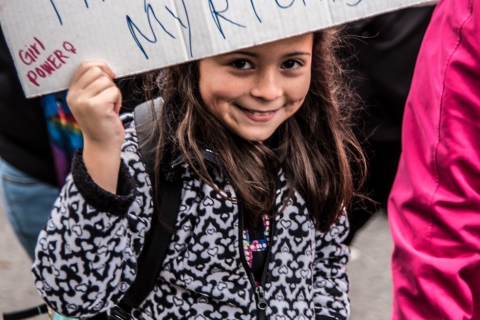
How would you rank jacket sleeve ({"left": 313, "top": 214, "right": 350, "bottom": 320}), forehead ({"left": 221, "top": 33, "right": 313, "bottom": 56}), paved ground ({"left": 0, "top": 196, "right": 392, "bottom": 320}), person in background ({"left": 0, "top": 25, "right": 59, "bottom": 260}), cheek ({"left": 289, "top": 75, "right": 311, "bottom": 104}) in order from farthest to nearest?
paved ground ({"left": 0, "top": 196, "right": 392, "bottom": 320}), person in background ({"left": 0, "top": 25, "right": 59, "bottom": 260}), jacket sleeve ({"left": 313, "top": 214, "right": 350, "bottom": 320}), cheek ({"left": 289, "top": 75, "right": 311, "bottom": 104}), forehead ({"left": 221, "top": 33, "right": 313, "bottom": 56})

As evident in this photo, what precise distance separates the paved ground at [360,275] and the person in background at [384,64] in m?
1.11

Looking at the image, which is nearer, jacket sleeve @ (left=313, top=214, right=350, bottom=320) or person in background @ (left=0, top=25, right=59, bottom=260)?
jacket sleeve @ (left=313, top=214, right=350, bottom=320)

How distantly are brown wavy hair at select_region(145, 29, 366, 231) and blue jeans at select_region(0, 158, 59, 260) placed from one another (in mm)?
619

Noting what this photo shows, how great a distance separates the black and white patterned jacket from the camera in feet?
5.62

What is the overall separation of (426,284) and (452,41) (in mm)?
512

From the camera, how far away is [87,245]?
5.63 feet

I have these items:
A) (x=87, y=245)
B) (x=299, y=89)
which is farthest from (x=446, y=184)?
(x=87, y=245)

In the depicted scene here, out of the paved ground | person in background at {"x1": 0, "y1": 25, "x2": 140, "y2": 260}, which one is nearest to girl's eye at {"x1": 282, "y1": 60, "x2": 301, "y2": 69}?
person in background at {"x1": 0, "y1": 25, "x2": 140, "y2": 260}

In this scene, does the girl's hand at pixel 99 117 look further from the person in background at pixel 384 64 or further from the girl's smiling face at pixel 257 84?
the person in background at pixel 384 64

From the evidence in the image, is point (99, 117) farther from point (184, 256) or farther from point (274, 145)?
point (274, 145)

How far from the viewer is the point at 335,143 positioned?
2.20m

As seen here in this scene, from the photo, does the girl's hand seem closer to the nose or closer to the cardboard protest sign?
the cardboard protest sign

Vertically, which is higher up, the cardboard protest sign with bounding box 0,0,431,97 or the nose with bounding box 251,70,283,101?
the cardboard protest sign with bounding box 0,0,431,97

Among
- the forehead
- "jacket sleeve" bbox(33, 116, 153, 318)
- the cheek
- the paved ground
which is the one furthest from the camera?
the paved ground
